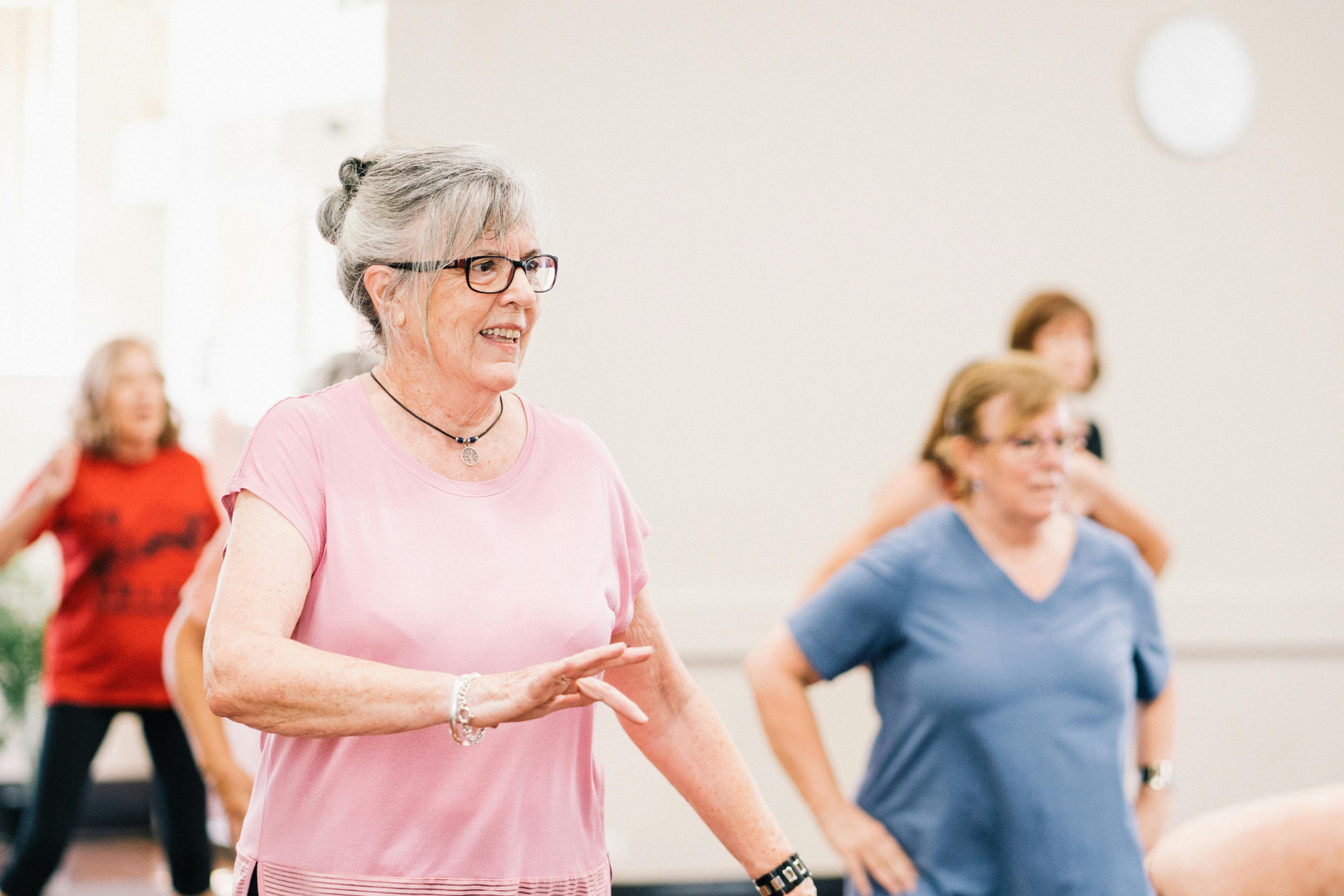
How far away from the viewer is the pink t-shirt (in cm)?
127

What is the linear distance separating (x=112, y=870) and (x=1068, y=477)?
344 cm

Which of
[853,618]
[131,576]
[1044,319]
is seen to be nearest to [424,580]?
[853,618]

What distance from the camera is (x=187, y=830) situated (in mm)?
3375

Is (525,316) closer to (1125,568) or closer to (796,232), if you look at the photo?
(1125,568)

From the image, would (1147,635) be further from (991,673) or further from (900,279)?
(900,279)

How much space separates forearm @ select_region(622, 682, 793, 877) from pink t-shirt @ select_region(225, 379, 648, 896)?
165mm

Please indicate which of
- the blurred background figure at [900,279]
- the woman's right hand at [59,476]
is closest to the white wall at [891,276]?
the blurred background figure at [900,279]

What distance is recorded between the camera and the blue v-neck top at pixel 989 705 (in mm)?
1846

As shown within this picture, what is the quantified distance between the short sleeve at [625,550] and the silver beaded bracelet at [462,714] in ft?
0.96

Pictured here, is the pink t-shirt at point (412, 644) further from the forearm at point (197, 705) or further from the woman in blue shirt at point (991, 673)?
the forearm at point (197, 705)

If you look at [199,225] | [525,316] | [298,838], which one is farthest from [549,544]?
[199,225]

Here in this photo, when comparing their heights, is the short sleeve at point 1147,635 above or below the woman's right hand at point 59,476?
above

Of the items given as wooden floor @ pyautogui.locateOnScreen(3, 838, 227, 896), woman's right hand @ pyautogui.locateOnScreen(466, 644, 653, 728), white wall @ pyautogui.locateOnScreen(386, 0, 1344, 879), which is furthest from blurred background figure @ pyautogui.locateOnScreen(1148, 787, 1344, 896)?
wooden floor @ pyautogui.locateOnScreen(3, 838, 227, 896)

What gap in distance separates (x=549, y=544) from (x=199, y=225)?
422 cm
